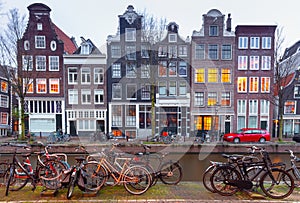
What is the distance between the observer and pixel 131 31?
21609 millimetres

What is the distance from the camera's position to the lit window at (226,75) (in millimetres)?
21688

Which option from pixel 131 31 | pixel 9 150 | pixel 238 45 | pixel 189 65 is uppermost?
pixel 131 31

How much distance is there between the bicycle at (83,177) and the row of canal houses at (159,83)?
1669cm

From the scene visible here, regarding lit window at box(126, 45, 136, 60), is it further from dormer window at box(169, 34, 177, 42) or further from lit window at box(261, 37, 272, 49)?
lit window at box(261, 37, 272, 49)

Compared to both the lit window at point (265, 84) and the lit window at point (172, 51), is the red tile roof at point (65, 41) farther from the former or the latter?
the lit window at point (265, 84)

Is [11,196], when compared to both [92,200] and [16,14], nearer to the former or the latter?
[92,200]

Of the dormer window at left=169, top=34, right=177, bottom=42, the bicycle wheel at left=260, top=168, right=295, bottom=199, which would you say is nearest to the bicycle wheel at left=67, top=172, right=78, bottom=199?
→ the bicycle wheel at left=260, top=168, right=295, bottom=199

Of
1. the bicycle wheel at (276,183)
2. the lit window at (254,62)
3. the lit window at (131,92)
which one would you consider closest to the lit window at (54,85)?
the lit window at (131,92)

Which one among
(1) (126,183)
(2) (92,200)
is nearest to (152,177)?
(1) (126,183)

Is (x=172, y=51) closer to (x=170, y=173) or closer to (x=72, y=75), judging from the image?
(x=72, y=75)

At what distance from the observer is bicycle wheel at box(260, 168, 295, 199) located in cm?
454

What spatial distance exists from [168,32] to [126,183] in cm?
1915

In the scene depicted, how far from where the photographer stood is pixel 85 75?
21.9m

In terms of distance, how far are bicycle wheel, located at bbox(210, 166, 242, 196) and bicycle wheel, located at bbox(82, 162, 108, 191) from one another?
2.60 m
